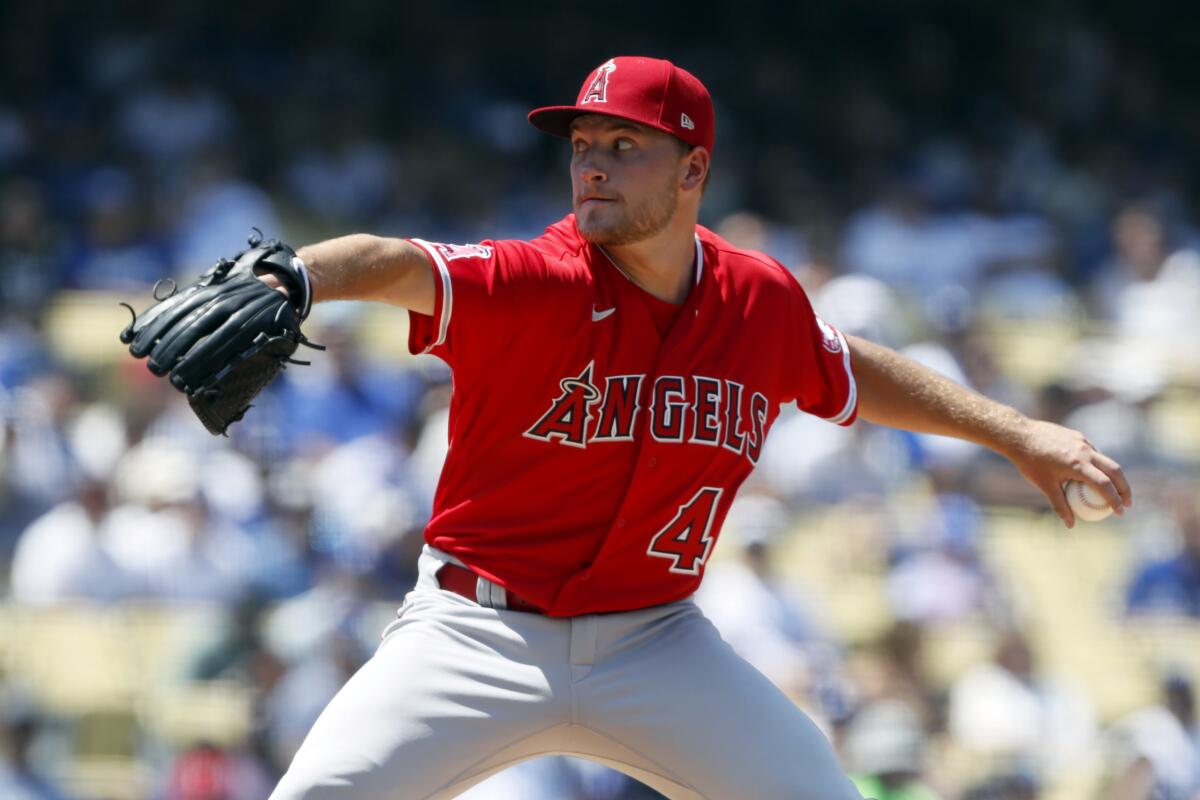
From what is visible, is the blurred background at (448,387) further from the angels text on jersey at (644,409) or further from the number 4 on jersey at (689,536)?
the angels text on jersey at (644,409)

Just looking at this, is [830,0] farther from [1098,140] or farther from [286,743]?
[286,743]

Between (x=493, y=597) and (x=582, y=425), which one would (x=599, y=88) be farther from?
(x=493, y=597)

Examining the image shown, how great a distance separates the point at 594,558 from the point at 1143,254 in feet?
26.0

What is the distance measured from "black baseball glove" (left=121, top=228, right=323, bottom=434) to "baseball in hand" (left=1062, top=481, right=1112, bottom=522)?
5.74ft

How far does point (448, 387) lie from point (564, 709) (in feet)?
16.0

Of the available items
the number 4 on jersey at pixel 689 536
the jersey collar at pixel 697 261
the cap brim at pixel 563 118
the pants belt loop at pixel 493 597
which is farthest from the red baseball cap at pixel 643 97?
the pants belt loop at pixel 493 597

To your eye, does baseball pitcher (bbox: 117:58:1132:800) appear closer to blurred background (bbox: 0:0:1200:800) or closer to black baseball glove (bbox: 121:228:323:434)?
black baseball glove (bbox: 121:228:323:434)

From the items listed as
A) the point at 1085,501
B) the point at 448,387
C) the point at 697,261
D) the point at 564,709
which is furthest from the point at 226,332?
the point at 448,387

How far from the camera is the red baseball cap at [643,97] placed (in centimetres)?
354

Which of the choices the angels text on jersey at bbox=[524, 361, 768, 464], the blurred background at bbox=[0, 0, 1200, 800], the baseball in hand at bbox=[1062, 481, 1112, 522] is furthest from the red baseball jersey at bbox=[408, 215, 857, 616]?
the blurred background at bbox=[0, 0, 1200, 800]

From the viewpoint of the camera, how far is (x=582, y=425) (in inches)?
138

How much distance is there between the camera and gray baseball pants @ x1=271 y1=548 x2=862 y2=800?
3.30m

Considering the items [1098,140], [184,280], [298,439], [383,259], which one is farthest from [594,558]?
[1098,140]

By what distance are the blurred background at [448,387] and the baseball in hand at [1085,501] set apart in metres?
2.91
